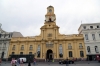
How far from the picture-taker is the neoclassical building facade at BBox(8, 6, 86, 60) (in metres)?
42.2

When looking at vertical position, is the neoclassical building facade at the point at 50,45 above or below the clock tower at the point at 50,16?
below

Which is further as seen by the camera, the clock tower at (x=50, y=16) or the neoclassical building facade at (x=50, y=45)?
the clock tower at (x=50, y=16)

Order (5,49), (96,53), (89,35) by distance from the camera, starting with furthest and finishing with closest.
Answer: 1. (5,49)
2. (89,35)
3. (96,53)

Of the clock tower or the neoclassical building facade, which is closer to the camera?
the neoclassical building facade

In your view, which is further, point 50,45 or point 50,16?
point 50,16

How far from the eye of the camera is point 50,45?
43.9 meters

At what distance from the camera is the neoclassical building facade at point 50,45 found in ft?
139

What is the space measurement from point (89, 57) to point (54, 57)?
14.9 m

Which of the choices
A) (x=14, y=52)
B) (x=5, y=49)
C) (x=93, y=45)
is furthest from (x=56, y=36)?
(x=5, y=49)

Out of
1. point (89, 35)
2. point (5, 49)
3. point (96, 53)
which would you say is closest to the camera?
point (96, 53)

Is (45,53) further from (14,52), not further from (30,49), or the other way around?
(14,52)

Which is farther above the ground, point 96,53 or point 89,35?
point 89,35

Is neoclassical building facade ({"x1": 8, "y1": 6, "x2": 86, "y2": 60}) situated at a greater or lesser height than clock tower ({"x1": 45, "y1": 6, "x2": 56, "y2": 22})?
lesser

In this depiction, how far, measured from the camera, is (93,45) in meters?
41.3
